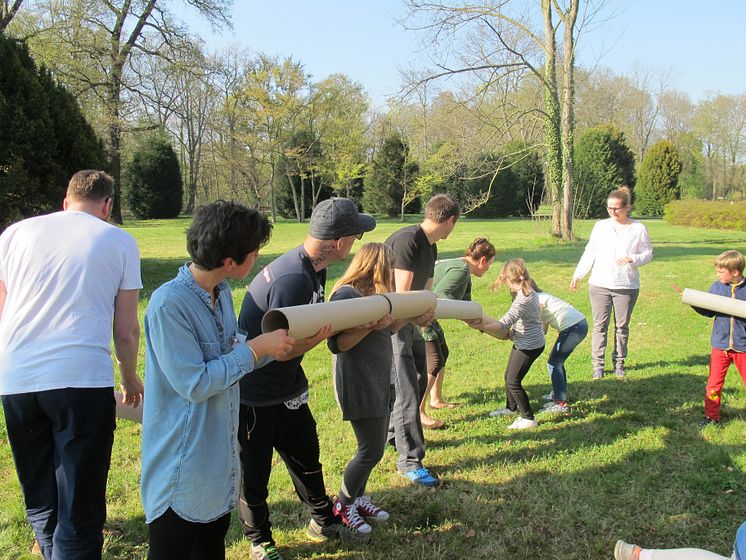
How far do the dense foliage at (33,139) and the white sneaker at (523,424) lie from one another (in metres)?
9.31

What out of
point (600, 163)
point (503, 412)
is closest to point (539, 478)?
point (503, 412)

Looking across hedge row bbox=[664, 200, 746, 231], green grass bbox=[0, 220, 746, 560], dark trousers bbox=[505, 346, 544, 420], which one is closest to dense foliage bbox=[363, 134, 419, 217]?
hedge row bbox=[664, 200, 746, 231]

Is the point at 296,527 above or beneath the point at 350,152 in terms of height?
beneath

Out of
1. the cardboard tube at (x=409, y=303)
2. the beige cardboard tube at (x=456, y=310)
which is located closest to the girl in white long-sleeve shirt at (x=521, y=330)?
the beige cardboard tube at (x=456, y=310)

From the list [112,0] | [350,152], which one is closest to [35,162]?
[112,0]

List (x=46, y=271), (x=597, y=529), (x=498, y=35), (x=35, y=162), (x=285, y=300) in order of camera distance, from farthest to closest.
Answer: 1. (x=498, y=35)
2. (x=35, y=162)
3. (x=597, y=529)
4. (x=285, y=300)
5. (x=46, y=271)

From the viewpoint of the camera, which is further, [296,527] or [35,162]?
[35,162]

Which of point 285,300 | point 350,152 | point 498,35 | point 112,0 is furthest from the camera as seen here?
point 350,152

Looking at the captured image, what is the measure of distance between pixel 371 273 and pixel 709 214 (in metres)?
28.9

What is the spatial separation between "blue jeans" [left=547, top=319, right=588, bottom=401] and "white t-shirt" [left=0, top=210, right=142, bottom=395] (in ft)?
13.8

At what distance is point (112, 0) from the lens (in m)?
23.5

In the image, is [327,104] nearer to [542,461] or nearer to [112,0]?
[112,0]

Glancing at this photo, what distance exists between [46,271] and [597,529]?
3.57 metres

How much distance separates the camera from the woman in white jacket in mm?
6738
